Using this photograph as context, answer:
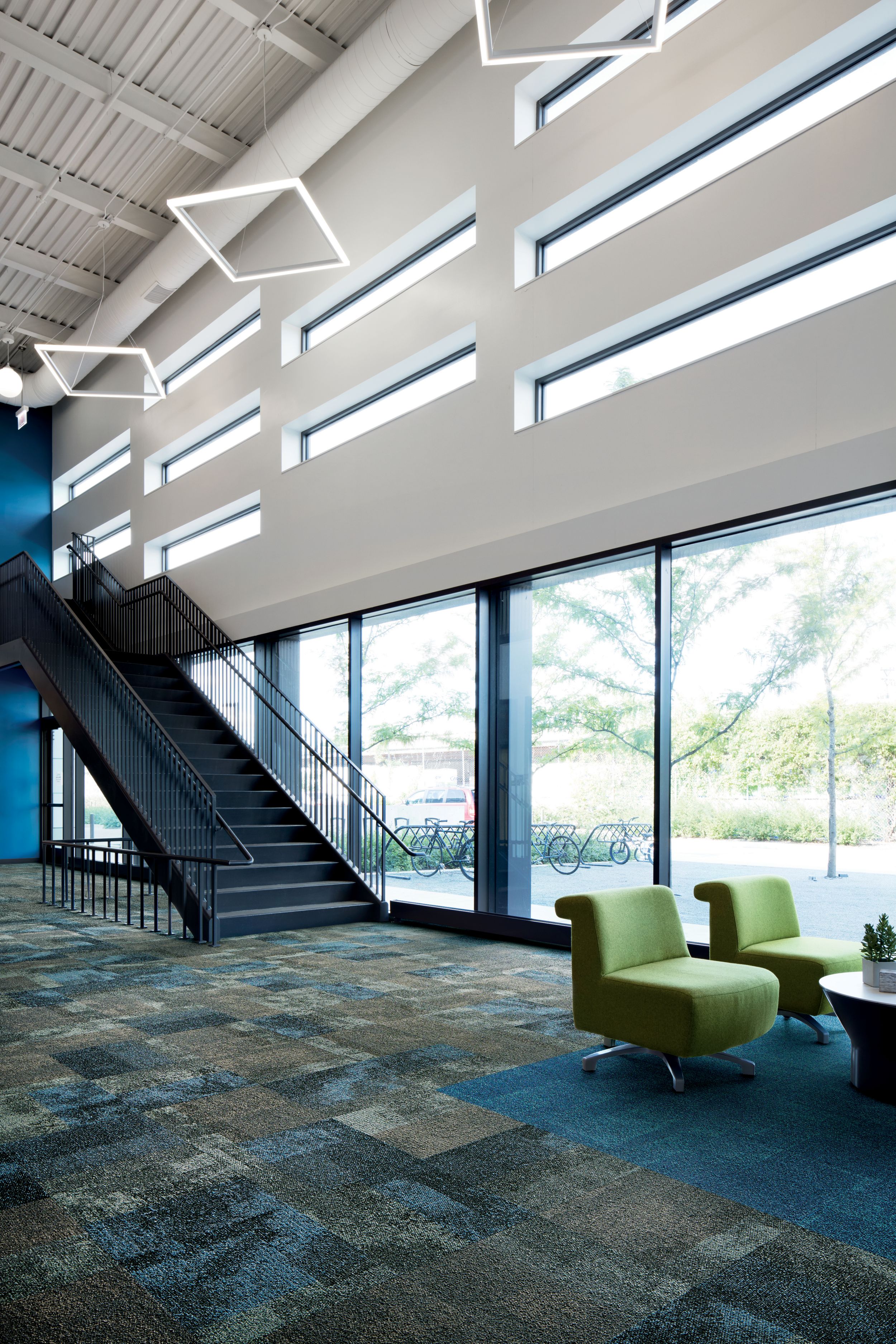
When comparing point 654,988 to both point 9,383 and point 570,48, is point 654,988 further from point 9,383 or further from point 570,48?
point 9,383

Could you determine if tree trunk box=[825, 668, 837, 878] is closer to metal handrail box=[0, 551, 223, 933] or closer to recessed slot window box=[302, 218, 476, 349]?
metal handrail box=[0, 551, 223, 933]

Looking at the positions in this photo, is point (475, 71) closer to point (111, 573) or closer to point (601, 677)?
point (601, 677)

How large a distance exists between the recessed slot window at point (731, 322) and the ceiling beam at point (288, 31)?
459cm

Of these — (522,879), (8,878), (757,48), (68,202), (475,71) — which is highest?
(68,202)

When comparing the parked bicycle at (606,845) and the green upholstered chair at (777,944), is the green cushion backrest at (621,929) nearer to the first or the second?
the green upholstered chair at (777,944)

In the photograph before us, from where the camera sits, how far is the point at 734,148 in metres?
6.77

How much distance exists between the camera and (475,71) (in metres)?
8.69

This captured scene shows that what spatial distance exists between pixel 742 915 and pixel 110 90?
10.4m

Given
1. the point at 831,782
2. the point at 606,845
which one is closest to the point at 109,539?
the point at 606,845

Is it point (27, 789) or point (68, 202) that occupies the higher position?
point (68, 202)

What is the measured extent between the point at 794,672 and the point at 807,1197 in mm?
3716

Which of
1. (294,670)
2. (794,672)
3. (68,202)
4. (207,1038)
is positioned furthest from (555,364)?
(68,202)

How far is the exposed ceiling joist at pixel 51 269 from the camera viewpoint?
13.8 meters

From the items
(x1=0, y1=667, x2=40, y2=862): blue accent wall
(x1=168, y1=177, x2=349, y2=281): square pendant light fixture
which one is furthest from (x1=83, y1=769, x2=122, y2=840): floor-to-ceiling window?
(x1=168, y1=177, x2=349, y2=281): square pendant light fixture
